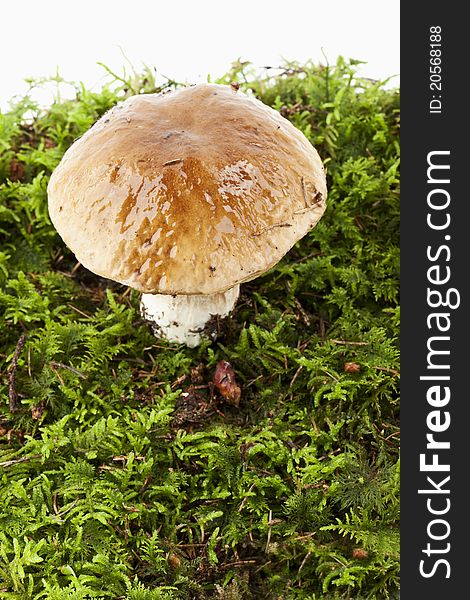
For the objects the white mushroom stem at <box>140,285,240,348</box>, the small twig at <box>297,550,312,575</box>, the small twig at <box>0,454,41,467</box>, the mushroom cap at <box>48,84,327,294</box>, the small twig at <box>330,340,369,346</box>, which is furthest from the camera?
the small twig at <box>330,340,369,346</box>

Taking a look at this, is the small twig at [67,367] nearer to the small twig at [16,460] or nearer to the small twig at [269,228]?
the small twig at [16,460]

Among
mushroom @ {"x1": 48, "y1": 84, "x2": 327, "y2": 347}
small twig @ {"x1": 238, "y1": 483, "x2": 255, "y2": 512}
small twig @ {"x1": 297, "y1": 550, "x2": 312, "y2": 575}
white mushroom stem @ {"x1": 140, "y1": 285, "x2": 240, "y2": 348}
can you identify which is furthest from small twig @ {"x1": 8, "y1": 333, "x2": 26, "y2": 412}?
small twig @ {"x1": 297, "y1": 550, "x2": 312, "y2": 575}

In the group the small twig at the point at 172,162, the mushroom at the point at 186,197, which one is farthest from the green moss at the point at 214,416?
the small twig at the point at 172,162

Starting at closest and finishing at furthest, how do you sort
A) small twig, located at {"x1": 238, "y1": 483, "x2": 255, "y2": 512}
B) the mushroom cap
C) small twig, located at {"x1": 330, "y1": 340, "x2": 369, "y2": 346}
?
the mushroom cap, small twig, located at {"x1": 238, "y1": 483, "x2": 255, "y2": 512}, small twig, located at {"x1": 330, "y1": 340, "x2": 369, "y2": 346}

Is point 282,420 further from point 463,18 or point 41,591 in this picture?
point 463,18

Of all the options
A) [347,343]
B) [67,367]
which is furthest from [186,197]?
[347,343]

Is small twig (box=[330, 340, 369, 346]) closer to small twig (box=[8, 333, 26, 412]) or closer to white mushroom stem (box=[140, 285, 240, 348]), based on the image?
white mushroom stem (box=[140, 285, 240, 348])
